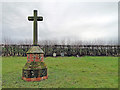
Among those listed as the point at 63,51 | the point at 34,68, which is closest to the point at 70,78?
the point at 34,68

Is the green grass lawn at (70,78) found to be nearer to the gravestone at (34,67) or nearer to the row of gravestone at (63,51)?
the gravestone at (34,67)

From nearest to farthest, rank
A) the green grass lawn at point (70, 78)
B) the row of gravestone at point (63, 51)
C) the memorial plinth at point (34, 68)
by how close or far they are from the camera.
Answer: the green grass lawn at point (70, 78) → the memorial plinth at point (34, 68) → the row of gravestone at point (63, 51)

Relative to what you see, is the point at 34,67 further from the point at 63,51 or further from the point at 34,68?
the point at 63,51

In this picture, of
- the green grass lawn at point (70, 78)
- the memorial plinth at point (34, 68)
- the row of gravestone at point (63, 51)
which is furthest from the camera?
the row of gravestone at point (63, 51)

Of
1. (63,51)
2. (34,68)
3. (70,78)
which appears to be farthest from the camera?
(63,51)

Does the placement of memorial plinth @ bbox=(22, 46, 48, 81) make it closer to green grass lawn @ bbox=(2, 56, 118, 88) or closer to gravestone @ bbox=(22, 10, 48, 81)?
gravestone @ bbox=(22, 10, 48, 81)

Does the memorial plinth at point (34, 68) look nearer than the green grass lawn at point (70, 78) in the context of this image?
No

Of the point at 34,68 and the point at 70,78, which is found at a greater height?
the point at 34,68

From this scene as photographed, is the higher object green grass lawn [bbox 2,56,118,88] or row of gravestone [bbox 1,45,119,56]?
row of gravestone [bbox 1,45,119,56]

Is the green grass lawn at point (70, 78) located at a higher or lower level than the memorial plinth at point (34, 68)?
lower

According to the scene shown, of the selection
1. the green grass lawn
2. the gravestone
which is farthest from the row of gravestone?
the gravestone

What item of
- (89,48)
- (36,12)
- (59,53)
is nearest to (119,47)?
(89,48)

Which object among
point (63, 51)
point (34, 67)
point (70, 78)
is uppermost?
point (34, 67)

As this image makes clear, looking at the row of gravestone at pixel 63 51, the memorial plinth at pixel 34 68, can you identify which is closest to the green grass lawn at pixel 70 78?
the memorial plinth at pixel 34 68
